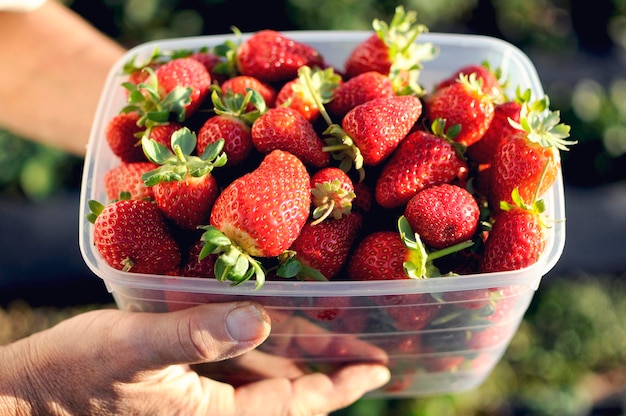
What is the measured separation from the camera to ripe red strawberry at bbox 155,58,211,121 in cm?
107

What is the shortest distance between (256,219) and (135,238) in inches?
7.6

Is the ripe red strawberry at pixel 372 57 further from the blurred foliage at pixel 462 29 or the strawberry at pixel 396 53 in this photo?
the blurred foliage at pixel 462 29

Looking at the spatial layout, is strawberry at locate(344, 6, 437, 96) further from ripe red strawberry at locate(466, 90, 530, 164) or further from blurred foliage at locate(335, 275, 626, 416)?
blurred foliage at locate(335, 275, 626, 416)

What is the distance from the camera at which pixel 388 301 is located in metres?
0.98

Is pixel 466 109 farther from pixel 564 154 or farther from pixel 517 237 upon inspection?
pixel 564 154

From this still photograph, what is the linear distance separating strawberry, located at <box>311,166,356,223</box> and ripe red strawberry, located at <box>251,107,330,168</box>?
0.04 metres

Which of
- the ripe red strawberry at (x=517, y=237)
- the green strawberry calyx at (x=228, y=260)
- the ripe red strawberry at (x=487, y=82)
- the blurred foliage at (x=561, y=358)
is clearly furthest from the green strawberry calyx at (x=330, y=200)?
the blurred foliage at (x=561, y=358)

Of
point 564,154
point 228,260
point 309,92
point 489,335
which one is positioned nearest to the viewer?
point 228,260

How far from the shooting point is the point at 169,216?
3.13 ft

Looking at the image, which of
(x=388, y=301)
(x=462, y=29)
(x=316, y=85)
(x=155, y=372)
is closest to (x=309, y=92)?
(x=316, y=85)

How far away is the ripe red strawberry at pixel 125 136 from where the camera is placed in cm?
110

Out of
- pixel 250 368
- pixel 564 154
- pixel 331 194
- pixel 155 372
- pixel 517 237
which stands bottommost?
pixel 564 154

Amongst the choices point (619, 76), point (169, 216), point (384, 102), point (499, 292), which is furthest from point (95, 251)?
point (619, 76)

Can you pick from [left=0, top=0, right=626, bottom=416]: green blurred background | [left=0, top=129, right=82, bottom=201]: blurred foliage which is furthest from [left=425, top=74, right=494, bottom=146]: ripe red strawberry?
[left=0, top=129, right=82, bottom=201]: blurred foliage
